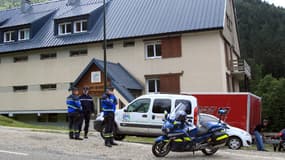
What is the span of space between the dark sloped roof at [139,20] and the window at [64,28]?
65cm

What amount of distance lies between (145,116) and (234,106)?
7.35m

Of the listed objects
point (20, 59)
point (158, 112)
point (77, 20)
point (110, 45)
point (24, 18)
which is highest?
point (24, 18)

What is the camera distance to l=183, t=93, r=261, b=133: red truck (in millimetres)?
19516

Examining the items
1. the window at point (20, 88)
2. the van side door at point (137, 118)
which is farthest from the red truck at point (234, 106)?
the window at point (20, 88)

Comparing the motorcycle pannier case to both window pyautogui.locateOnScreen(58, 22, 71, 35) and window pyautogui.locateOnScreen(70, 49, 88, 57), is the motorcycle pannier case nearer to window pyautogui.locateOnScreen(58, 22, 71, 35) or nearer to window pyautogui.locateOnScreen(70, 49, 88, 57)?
window pyautogui.locateOnScreen(70, 49, 88, 57)

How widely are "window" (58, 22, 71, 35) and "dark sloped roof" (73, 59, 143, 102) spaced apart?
6037 millimetres

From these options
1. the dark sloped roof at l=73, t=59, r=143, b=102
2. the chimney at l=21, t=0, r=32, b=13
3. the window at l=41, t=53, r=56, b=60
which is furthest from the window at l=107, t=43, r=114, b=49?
the chimney at l=21, t=0, r=32, b=13

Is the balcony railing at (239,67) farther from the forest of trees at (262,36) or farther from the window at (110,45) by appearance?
the forest of trees at (262,36)

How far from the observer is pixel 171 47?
1024 inches

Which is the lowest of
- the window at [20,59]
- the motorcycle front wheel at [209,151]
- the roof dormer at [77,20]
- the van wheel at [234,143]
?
the van wheel at [234,143]

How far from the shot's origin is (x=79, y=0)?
111ft

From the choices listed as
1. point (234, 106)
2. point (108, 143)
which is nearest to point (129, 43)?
point (234, 106)

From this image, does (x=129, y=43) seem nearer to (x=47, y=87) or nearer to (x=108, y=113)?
(x=47, y=87)

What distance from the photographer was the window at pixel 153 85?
2652 cm
